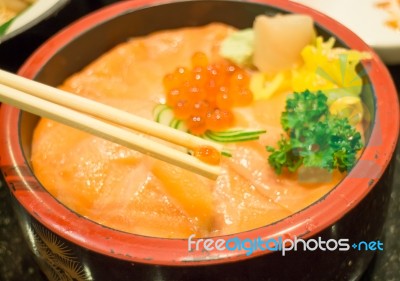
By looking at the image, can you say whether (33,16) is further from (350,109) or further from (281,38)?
(350,109)

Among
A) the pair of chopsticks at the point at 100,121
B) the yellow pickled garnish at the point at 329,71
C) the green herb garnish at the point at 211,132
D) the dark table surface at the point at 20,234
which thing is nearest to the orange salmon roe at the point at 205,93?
the green herb garnish at the point at 211,132

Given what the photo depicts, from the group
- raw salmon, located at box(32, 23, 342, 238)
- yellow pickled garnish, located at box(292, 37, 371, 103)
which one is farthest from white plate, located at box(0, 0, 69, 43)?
yellow pickled garnish, located at box(292, 37, 371, 103)

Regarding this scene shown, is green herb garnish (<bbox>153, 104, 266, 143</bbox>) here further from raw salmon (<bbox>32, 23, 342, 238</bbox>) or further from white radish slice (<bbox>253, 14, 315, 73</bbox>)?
white radish slice (<bbox>253, 14, 315, 73</bbox>)

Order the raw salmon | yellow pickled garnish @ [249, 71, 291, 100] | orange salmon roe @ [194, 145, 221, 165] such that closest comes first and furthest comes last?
orange salmon roe @ [194, 145, 221, 165] < the raw salmon < yellow pickled garnish @ [249, 71, 291, 100]

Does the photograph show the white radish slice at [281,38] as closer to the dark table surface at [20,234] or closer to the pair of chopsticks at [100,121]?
the dark table surface at [20,234]

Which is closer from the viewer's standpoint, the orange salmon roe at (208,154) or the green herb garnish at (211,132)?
the orange salmon roe at (208,154)

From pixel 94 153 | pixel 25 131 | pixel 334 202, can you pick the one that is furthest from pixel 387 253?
pixel 25 131

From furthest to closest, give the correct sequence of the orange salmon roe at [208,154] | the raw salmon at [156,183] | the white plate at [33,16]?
1. the white plate at [33,16]
2. the raw salmon at [156,183]
3. the orange salmon roe at [208,154]
